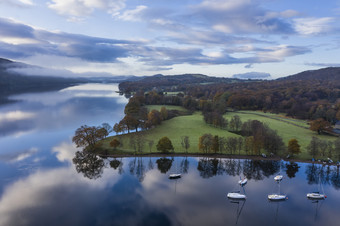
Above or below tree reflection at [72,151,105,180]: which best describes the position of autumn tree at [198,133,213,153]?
above

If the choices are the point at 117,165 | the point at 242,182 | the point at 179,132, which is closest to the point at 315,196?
the point at 242,182

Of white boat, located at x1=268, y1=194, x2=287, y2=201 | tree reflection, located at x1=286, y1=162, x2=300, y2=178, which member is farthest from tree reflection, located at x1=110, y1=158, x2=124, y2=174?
tree reflection, located at x1=286, y1=162, x2=300, y2=178

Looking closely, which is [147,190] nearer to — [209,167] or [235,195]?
[235,195]

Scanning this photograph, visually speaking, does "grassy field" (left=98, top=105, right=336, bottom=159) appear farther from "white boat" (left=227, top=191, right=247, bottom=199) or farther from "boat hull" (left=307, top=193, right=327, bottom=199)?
"white boat" (left=227, top=191, right=247, bottom=199)

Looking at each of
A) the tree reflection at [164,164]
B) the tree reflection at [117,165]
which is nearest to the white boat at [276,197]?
the tree reflection at [164,164]

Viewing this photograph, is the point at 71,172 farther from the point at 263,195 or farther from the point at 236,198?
the point at 263,195

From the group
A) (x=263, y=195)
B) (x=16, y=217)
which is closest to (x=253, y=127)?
(x=263, y=195)
